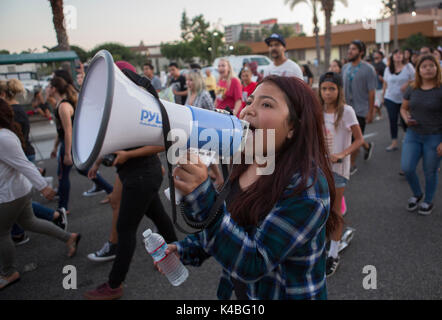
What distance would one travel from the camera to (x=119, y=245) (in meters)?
2.50

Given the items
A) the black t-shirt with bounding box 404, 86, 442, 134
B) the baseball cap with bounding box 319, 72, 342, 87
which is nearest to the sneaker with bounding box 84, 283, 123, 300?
→ the baseball cap with bounding box 319, 72, 342, 87

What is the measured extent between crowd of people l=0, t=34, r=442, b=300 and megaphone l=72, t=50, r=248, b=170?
0.35 ft

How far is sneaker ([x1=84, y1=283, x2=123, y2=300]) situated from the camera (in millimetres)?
2549

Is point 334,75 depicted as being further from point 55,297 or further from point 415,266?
point 55,297

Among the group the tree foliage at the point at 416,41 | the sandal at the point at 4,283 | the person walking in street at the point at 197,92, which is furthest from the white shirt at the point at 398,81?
the tree foliage at the point at 416,41

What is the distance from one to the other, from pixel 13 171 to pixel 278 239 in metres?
2.60

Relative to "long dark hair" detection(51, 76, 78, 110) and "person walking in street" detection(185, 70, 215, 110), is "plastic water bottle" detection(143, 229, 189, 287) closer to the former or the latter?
"long dark hair" detection(51, 76, 78, 110)

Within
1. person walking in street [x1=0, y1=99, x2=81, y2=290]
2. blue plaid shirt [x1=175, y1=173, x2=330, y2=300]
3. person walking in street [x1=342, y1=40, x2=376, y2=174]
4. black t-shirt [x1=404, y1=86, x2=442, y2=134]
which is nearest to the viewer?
blue plaid shirt [x1=175, y1=173, x2=330, y2=300]

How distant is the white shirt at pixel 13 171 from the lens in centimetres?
263

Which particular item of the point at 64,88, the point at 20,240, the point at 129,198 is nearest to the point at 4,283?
the point at 20,240

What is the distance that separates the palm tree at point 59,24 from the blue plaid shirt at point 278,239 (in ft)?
36.4

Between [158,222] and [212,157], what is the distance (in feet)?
6.35

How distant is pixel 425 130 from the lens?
3.63 metres

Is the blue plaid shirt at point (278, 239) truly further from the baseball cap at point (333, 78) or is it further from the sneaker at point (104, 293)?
the baseball cap at point (333, 78)
